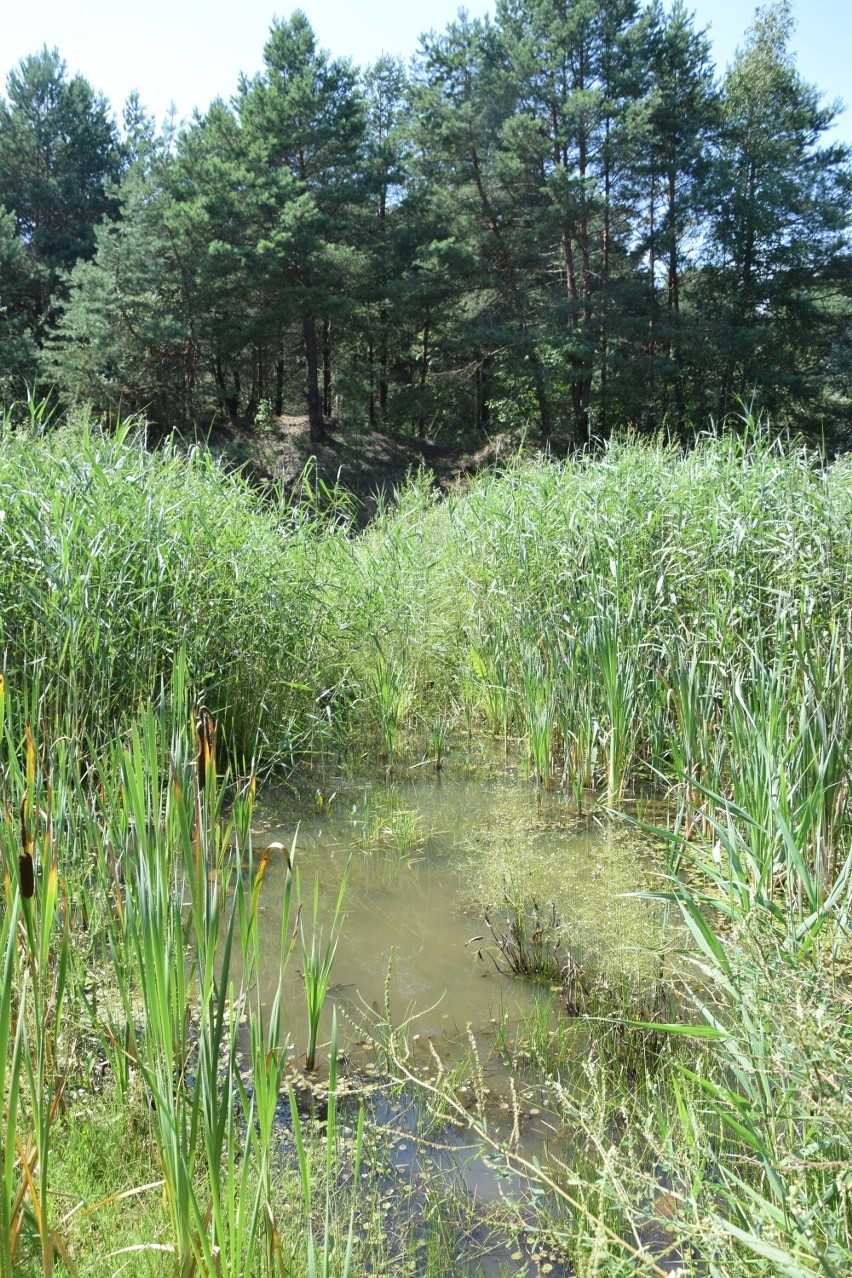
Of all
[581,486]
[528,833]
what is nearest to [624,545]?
[581,486]

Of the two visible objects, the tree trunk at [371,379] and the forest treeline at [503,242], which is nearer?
the forest treeline at [503,242]

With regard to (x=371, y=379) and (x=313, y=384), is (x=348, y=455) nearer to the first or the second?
(x=313, y=384)

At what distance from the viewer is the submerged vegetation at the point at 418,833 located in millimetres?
1398

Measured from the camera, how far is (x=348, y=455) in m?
20.3

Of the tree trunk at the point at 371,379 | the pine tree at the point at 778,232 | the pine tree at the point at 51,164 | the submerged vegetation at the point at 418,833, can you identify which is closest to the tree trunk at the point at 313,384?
the tree trunk at the point at 371,379

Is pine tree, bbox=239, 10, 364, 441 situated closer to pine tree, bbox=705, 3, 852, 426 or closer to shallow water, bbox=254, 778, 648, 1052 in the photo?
pine tree, bbox=705, 3, 852, 426

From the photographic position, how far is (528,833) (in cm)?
421

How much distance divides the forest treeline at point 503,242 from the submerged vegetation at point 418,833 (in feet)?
46.4

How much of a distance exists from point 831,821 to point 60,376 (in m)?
18.6

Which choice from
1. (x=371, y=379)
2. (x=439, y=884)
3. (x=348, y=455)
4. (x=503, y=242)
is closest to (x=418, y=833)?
(x=439, y=884)

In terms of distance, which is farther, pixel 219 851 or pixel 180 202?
pixel 180 202

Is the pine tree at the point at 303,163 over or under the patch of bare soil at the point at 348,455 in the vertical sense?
over

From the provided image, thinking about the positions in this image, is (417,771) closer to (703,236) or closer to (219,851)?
(219,851)

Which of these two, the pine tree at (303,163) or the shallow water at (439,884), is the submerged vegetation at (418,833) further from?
the pine tree at (303,163)
